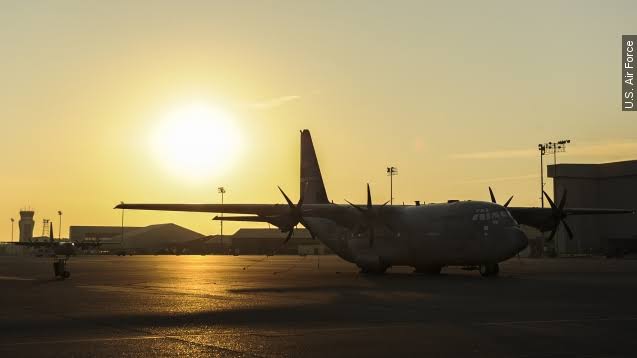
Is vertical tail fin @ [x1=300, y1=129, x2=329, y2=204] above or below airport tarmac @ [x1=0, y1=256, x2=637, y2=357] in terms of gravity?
above

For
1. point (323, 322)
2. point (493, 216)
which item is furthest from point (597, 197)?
point (323, 322)

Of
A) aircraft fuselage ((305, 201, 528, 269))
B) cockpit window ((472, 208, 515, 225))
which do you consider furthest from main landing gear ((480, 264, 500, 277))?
cockpit window ((472, 208, 515, 225))

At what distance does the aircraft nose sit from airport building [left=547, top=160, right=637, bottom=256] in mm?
111155

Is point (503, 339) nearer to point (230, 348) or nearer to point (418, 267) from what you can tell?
point (230, 348)

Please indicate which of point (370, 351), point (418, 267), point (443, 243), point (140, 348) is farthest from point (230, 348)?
point (418, 267)

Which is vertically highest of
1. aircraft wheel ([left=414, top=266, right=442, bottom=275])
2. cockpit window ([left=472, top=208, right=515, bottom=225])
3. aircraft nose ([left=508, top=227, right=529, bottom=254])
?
cockpit window ([left=472, top=208, right=515, bottom=225])

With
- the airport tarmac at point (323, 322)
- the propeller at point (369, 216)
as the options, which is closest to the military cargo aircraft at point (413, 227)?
the propeller at point (369, 216)

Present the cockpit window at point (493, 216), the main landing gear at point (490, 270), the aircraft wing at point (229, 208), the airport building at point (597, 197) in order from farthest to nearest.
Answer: the airport building at point (597, 197) < the aircraft wing at point (229, 208) < the main landing gear at point (490, 270) < the cockpit window at point (493, 216)

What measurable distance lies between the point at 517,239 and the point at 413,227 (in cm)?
684

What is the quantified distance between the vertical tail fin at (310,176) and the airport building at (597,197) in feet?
335

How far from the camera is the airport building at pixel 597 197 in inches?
5854

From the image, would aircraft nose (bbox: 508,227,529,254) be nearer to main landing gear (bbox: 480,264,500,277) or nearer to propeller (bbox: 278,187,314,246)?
main landing gear (bbox: 480,264,500,277)

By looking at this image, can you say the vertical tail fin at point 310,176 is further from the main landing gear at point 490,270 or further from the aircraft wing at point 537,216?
the main landing gear at point 490,270

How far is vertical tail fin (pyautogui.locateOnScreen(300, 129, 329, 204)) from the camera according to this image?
55250 millimetres
